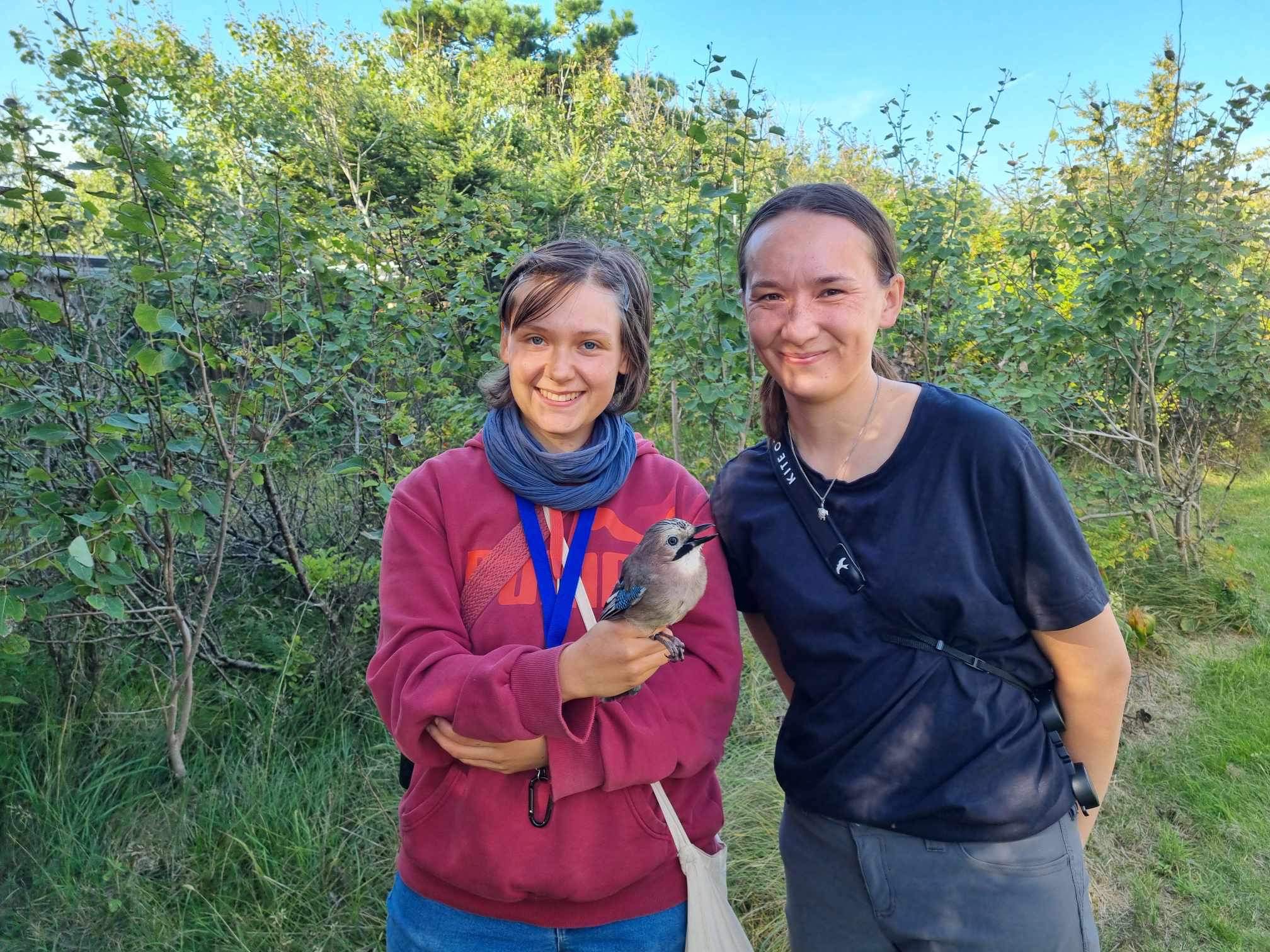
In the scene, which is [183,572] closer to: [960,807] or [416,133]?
[960,807]

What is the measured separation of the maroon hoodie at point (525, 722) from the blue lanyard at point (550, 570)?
0.03 m

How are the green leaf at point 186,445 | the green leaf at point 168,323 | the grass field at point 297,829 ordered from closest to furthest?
the green leaf at point 168,323
the green leaf at point 186,445
the grass field at point 297,829

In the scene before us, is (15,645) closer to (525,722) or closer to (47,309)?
(47,309)

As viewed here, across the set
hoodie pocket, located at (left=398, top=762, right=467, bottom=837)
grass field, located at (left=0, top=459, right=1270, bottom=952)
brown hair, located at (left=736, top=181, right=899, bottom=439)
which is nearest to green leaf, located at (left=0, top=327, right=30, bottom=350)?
grass field, located at (left=0, top=459, right=1270, bottom=952)

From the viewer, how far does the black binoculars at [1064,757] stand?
172 centimetres

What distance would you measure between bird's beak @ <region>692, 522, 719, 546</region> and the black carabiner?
0.57 m

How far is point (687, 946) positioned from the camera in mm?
1711

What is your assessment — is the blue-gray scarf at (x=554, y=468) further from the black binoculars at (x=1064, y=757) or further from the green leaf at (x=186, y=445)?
the green leaf at (x=186, y=445)

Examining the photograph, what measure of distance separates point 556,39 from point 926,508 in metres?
29.1

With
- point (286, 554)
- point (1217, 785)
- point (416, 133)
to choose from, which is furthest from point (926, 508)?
point (416, 133)

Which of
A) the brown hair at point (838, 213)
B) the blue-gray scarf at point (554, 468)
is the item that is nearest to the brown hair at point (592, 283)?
the blue-gray scarf at point (554, 468)

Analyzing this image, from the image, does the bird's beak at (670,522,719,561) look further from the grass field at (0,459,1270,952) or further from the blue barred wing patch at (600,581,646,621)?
the grass field at (0,459,1270,952)

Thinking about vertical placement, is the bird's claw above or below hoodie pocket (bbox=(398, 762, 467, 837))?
above

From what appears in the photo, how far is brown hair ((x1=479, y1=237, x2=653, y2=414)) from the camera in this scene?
73.0 inches
